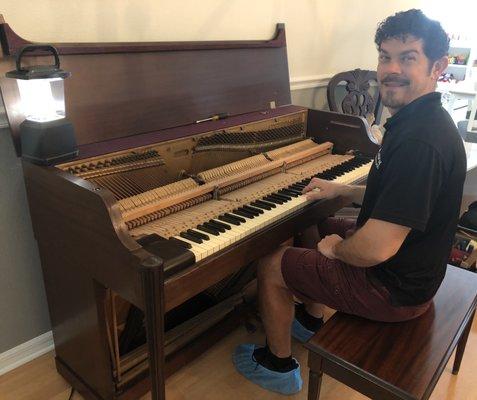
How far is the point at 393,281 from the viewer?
144cm

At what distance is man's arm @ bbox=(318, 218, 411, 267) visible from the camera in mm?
1251

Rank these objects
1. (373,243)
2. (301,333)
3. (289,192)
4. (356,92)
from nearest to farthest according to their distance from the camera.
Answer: (373,243)
(289,192)
(301,333)
(356,92)

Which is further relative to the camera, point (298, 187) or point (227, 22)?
point (227, 22)

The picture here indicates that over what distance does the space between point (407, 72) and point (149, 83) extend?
98cm

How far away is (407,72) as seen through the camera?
136 centimetres

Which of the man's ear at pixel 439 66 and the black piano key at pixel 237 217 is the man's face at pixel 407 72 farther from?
the black piano key at pixel 237 217

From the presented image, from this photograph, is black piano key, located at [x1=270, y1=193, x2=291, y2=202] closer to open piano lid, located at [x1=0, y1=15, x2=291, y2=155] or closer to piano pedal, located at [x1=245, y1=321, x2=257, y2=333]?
open piano lid, located at [x1=0, y1=15, x2=291, y2=155]

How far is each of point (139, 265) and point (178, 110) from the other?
93 centimetres

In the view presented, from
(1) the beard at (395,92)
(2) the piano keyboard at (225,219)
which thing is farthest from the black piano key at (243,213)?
(1) the beard at (395,92)

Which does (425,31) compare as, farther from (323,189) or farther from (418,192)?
(323,189)

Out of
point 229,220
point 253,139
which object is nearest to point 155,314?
point 229,220

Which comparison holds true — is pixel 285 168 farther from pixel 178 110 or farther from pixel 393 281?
pixel 393 281

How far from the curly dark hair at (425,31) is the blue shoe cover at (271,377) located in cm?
138

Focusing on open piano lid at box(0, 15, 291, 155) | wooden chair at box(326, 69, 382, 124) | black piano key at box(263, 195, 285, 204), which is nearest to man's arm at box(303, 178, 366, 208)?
black piano key at box(263, 195, 285, 204)
